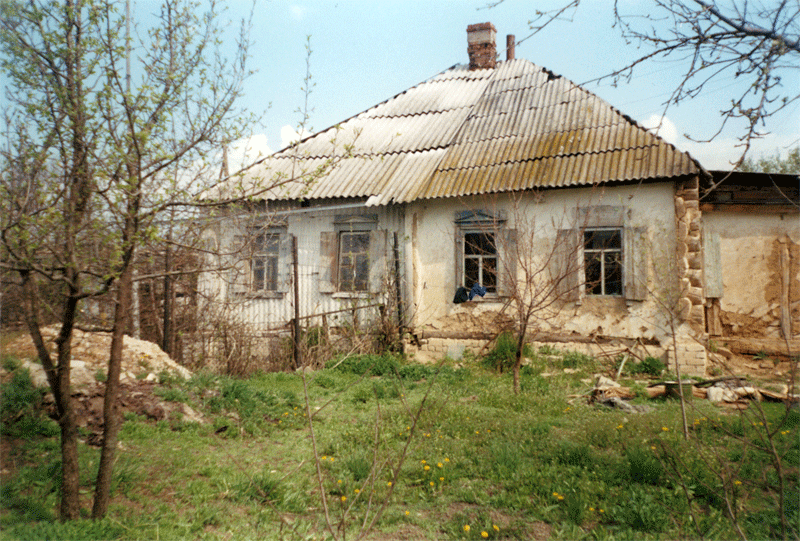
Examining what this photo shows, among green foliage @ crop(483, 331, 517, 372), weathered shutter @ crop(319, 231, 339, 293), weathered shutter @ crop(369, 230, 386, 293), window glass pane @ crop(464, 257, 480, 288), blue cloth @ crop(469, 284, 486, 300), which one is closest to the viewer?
green foliage @ crop(483, 331, 517, 372)

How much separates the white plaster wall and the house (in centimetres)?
2

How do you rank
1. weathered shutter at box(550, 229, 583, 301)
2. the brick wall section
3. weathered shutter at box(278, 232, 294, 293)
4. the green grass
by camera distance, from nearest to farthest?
the green grass, the brick wall section, weathered shutter at box(550, 229, 583, 301), weathered shutter at box(278, 232, 294, 293)

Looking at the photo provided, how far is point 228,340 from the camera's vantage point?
8078 mm

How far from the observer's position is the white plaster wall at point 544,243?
845 cm

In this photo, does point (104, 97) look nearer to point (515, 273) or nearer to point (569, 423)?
point (569, 423)

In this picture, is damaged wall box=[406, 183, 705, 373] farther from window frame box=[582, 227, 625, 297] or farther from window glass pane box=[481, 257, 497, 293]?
window glass pane box=[481, 257, 497, 293]

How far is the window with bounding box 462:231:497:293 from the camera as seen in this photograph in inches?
376

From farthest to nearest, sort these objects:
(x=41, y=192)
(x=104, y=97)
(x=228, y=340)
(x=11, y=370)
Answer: (x=228, y=340) < (x=11, y=370) < (x=104, y=97) < (x=41, y=192)

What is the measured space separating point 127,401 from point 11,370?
1.09 metres

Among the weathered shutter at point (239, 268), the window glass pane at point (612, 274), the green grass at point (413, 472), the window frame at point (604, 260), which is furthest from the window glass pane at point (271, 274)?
the window glass pane at point (612, 274)

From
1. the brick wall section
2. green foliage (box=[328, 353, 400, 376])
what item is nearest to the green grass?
the brick wall section

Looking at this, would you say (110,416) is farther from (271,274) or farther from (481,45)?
(481,45)

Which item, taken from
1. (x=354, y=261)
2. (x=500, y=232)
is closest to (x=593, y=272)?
(x=500, y=232)

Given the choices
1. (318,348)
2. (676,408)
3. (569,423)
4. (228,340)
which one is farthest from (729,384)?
(228,340)
